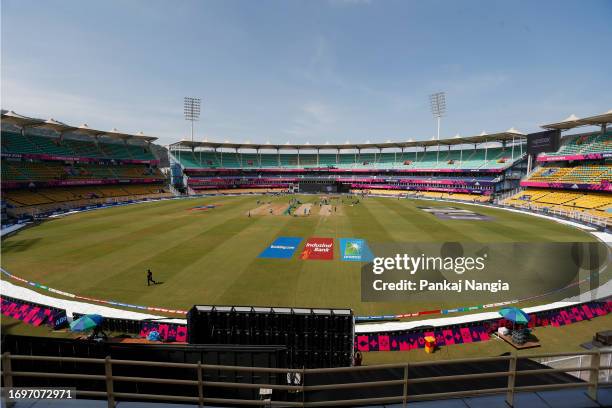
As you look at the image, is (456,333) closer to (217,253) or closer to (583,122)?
(217,253)

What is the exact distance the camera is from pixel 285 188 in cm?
9969

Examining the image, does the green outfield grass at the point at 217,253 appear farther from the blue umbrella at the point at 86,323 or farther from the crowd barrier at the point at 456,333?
the blue umbrella at the point at 86,323

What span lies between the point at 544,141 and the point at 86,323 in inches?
3172

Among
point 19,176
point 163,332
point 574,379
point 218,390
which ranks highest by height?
point 19,176

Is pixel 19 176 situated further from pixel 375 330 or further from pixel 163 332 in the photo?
pixel 375 330

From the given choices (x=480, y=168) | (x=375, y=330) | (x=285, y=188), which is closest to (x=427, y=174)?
(x=480, y=168)

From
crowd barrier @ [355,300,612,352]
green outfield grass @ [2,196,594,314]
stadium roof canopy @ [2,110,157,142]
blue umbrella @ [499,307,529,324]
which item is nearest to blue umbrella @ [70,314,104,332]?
green outfield grass @ [2,196,594,314]

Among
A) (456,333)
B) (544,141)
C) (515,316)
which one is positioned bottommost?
(456,333)

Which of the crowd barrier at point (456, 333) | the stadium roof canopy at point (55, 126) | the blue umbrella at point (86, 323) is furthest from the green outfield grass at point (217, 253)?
the stadium roof canopy at point (55, 126)

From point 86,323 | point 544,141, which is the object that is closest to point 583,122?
point 544,141

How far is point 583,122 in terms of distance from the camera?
55469 millimetres

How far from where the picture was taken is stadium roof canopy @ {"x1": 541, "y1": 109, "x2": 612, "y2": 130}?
51438mm

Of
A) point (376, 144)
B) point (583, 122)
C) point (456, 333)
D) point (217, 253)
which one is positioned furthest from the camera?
point (376, 144)

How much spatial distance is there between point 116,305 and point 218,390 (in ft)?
42.4
